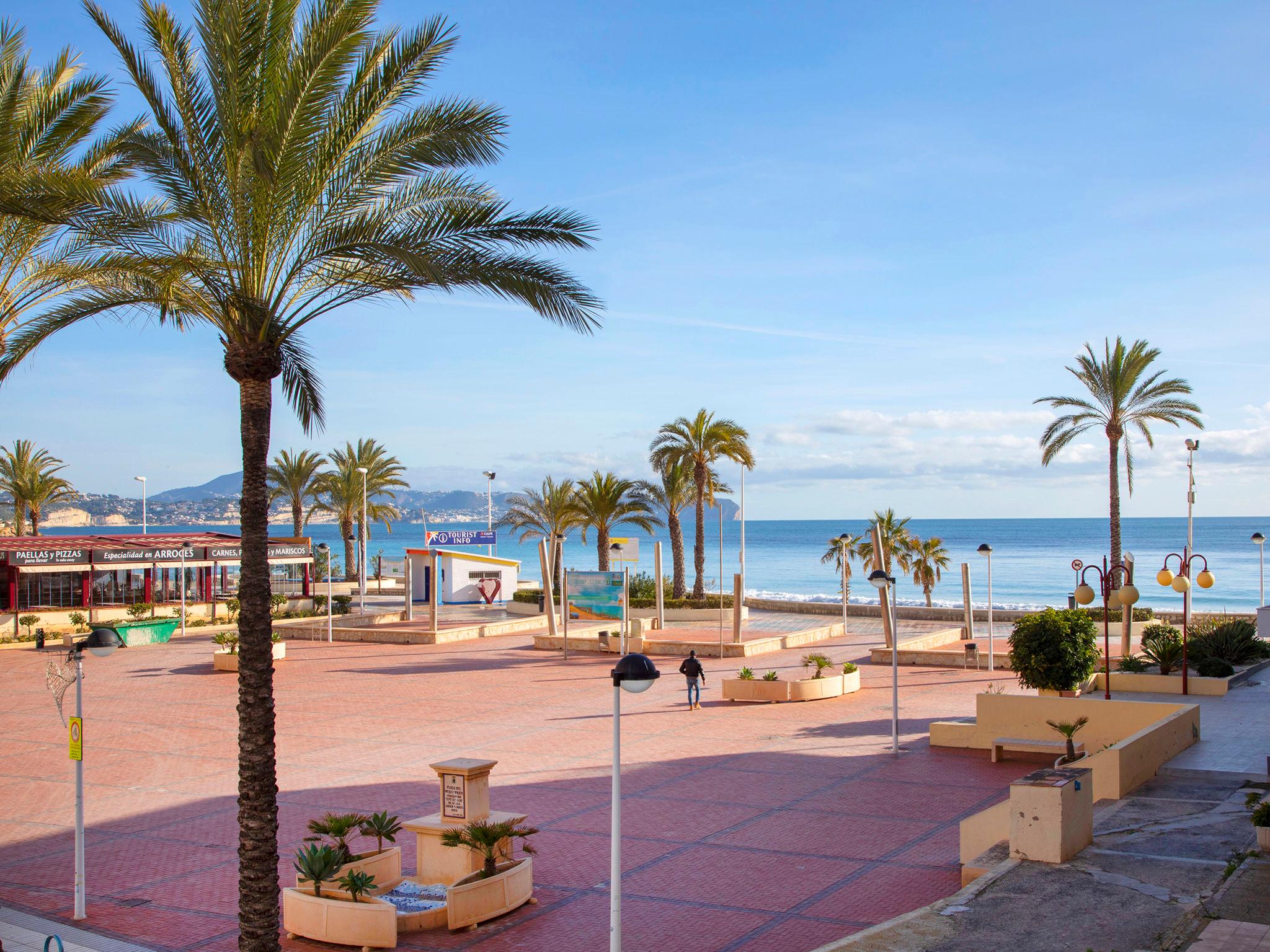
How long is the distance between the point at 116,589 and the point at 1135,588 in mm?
41640

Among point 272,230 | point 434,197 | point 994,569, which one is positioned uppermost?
point 434,197

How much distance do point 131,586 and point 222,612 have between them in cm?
486

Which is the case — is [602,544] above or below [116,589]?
above

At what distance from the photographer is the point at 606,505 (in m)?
45.6

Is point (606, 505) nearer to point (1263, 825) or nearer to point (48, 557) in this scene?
point (48, 557)

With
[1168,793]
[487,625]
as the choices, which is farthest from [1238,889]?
[487,625]

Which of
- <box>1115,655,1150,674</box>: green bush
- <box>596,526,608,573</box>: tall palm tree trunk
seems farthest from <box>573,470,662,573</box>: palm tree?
<box>1115,655,1150,674</box>: green bush

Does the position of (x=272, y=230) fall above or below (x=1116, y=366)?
below

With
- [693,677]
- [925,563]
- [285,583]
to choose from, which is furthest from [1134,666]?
[285,583]

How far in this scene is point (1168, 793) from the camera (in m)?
13.1

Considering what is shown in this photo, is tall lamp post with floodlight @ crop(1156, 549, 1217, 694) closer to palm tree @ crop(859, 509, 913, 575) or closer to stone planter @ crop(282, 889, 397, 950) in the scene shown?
stone planter @ crop(282, 889, 397, 950)

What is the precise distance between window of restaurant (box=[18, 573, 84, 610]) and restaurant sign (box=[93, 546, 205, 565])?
14.7 ft

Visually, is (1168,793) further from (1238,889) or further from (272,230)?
(272,230)

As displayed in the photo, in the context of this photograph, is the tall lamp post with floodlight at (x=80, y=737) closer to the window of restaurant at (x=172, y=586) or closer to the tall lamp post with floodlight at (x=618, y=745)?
the tall lamp post with floodlight at (x=618, y=745)
